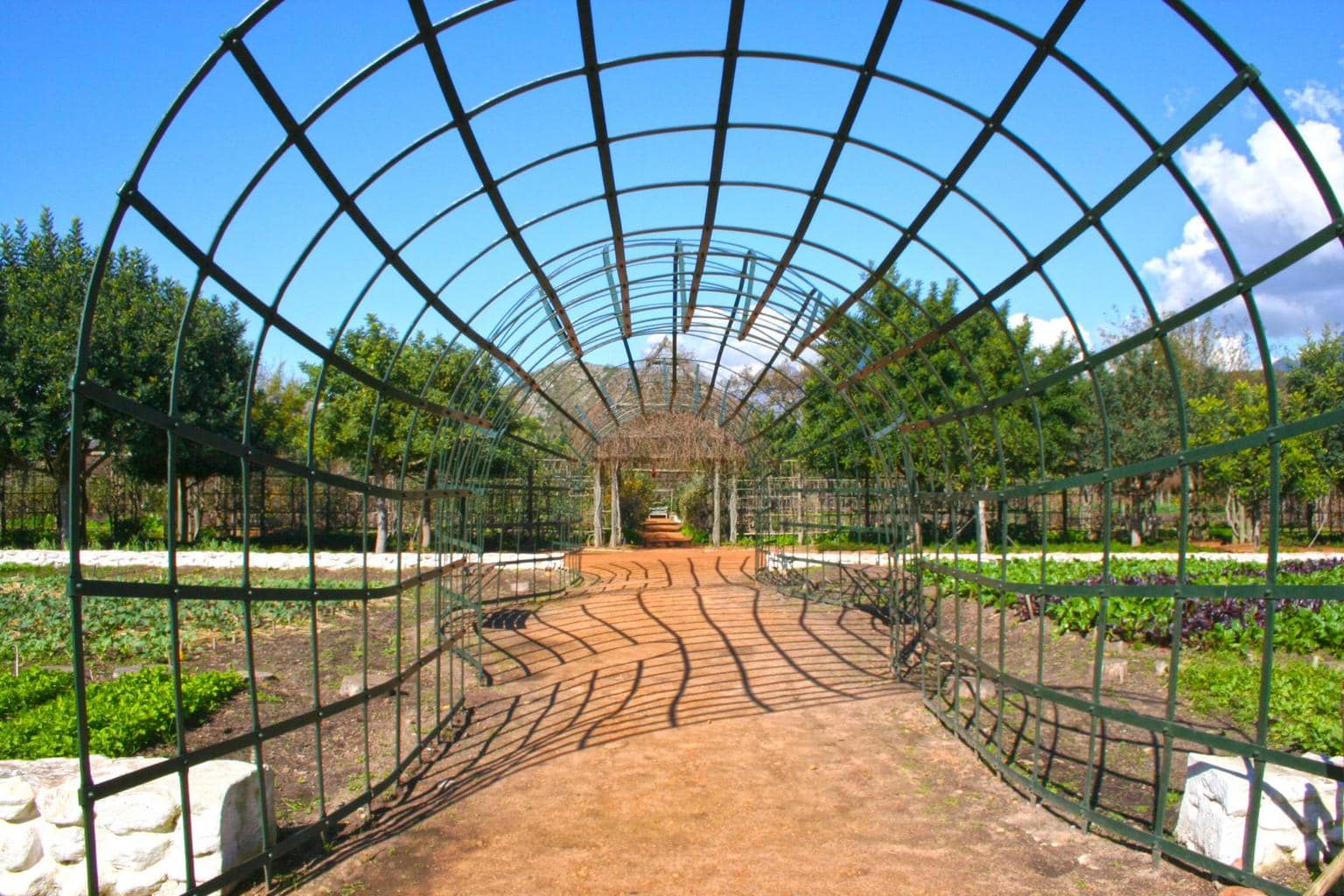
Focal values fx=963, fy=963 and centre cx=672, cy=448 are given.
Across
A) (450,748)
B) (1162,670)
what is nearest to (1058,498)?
(1162,670)

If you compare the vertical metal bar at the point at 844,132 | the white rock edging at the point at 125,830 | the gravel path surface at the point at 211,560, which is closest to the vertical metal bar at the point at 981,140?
the vertical metal bar at the point at 844,132

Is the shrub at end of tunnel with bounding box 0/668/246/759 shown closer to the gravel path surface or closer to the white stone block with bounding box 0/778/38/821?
the white stone block with bounding box 0/778/38/821

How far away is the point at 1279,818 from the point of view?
401cm

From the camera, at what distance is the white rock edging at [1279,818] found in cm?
396

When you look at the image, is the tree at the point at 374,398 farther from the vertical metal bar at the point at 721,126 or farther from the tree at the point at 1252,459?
the tree at the point at 1252,459

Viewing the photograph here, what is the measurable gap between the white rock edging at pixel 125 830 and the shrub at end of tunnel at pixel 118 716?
134 cm

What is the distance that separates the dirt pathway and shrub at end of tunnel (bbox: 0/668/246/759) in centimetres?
208

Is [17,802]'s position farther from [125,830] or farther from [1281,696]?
[1281,696]

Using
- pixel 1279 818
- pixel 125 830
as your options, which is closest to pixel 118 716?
pixel 125 830

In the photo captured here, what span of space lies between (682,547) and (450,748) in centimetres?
1752

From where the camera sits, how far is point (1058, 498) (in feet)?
102

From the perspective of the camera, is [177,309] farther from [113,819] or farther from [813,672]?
[113,819]

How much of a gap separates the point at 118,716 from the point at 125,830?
3179 millimetres

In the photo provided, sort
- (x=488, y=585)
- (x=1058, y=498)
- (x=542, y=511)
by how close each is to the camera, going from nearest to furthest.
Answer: (x=488, y=585), (x=542, y=511), (x=1058, y=498)
